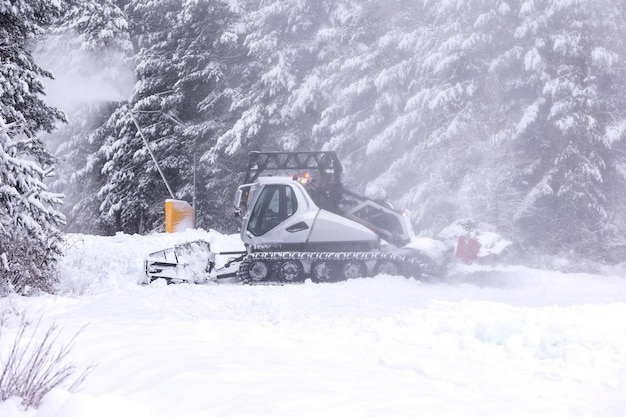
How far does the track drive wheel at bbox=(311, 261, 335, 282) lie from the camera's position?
12547mm

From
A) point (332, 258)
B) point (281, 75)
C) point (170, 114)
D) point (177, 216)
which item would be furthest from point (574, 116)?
point (170, 114)

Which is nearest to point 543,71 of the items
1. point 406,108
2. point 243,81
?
point 406,108

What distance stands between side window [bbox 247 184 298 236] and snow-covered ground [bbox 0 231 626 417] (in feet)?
12.3

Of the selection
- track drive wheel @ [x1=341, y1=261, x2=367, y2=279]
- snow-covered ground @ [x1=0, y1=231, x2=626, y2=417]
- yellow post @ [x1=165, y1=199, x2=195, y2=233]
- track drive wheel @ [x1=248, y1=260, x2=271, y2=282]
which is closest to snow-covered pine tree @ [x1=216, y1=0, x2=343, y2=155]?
yellow post @ [x1=165, y1=199, x2=195, y2=233]

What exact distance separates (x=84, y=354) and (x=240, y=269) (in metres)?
7.37

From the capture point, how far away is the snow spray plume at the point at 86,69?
28641 mm

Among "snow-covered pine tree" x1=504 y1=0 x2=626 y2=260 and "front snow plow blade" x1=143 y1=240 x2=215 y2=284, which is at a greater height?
"snow-covered pine tree" x1=504 y1=0 x2=626 y2=260

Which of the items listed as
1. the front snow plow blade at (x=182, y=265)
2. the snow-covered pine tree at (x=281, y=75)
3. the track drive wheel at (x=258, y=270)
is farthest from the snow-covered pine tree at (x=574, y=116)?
the front snow plow blade at (x=182, y=265)

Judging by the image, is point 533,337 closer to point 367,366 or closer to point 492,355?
point 492,355

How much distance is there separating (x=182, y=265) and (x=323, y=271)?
9.04ft

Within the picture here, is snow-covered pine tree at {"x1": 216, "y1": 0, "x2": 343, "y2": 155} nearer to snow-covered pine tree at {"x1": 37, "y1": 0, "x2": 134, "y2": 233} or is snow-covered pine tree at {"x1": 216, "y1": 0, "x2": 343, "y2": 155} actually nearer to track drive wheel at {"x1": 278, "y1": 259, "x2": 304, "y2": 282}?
snow-covered pine tree at {"x1": 37, "y1": 0, "x2": 134, "y2": 233}

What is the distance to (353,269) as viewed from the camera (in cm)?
1248

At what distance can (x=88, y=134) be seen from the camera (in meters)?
31.3

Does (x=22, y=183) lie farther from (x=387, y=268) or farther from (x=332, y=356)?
(x=387, y=268)
